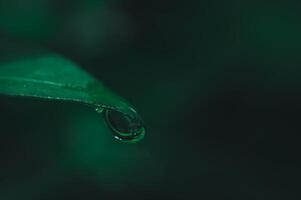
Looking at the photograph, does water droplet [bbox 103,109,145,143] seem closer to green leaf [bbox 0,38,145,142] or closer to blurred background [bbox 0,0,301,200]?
green leaf [bbox 0,38,145,142]

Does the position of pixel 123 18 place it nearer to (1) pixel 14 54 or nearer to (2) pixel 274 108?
(1) pixel 14 54

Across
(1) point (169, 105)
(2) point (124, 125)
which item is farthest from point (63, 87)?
(1) point (169, 105)

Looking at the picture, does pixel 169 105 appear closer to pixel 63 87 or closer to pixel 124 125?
pixel 124 125

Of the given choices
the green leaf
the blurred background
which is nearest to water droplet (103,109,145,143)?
the green leaf

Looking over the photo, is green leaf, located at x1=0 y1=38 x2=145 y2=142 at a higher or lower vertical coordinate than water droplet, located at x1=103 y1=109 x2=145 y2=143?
higher

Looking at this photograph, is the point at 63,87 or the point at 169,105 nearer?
the point at 63,87

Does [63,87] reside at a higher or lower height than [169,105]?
higher
